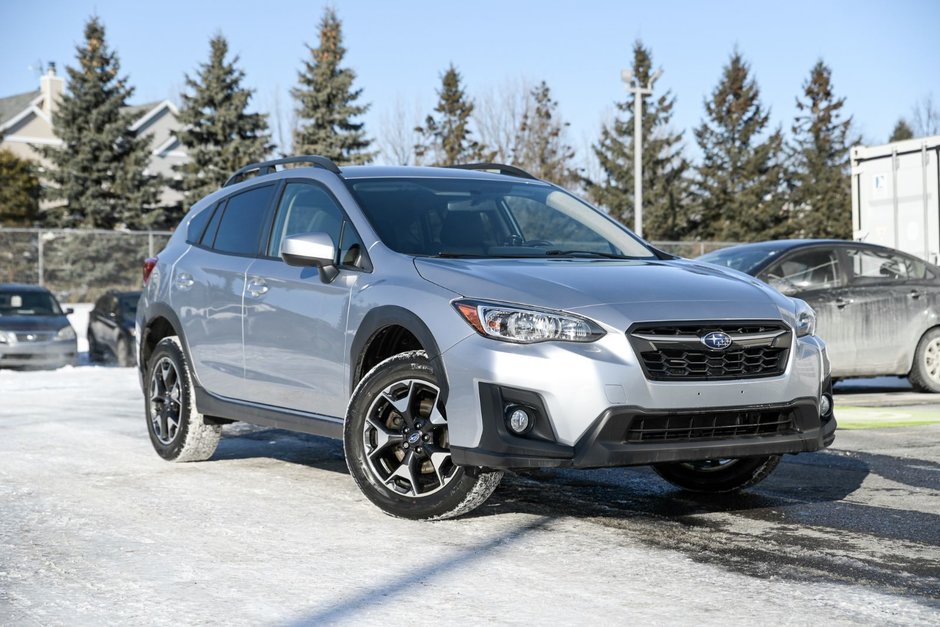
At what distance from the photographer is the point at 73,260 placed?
32.8m

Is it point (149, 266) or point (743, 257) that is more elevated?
point (743, 257)

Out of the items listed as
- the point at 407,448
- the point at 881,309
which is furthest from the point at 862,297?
the point at 407,448

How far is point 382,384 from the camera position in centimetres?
559

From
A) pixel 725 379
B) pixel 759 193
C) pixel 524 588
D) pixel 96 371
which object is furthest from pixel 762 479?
pixel 759 193

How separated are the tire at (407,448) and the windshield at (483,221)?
2.47ft

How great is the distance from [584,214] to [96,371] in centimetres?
1271

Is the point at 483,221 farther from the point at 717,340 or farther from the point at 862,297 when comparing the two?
the point at 862,297

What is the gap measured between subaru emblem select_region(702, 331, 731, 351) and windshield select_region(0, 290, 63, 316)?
59.5ft

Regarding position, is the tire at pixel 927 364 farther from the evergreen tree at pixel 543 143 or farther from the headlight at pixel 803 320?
the evergreen tree at pixel 543 143

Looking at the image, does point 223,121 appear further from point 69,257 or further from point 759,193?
point 759,193

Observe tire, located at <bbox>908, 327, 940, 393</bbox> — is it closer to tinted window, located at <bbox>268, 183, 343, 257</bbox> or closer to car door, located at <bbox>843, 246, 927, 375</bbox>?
car door, located at <bbox>843, 246, 927, 375</bbox>

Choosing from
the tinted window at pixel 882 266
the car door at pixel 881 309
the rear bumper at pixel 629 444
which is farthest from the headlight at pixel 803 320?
the tinted window at pixel 882 266

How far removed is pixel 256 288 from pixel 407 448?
5.72ft

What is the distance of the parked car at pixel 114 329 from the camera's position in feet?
72.4
